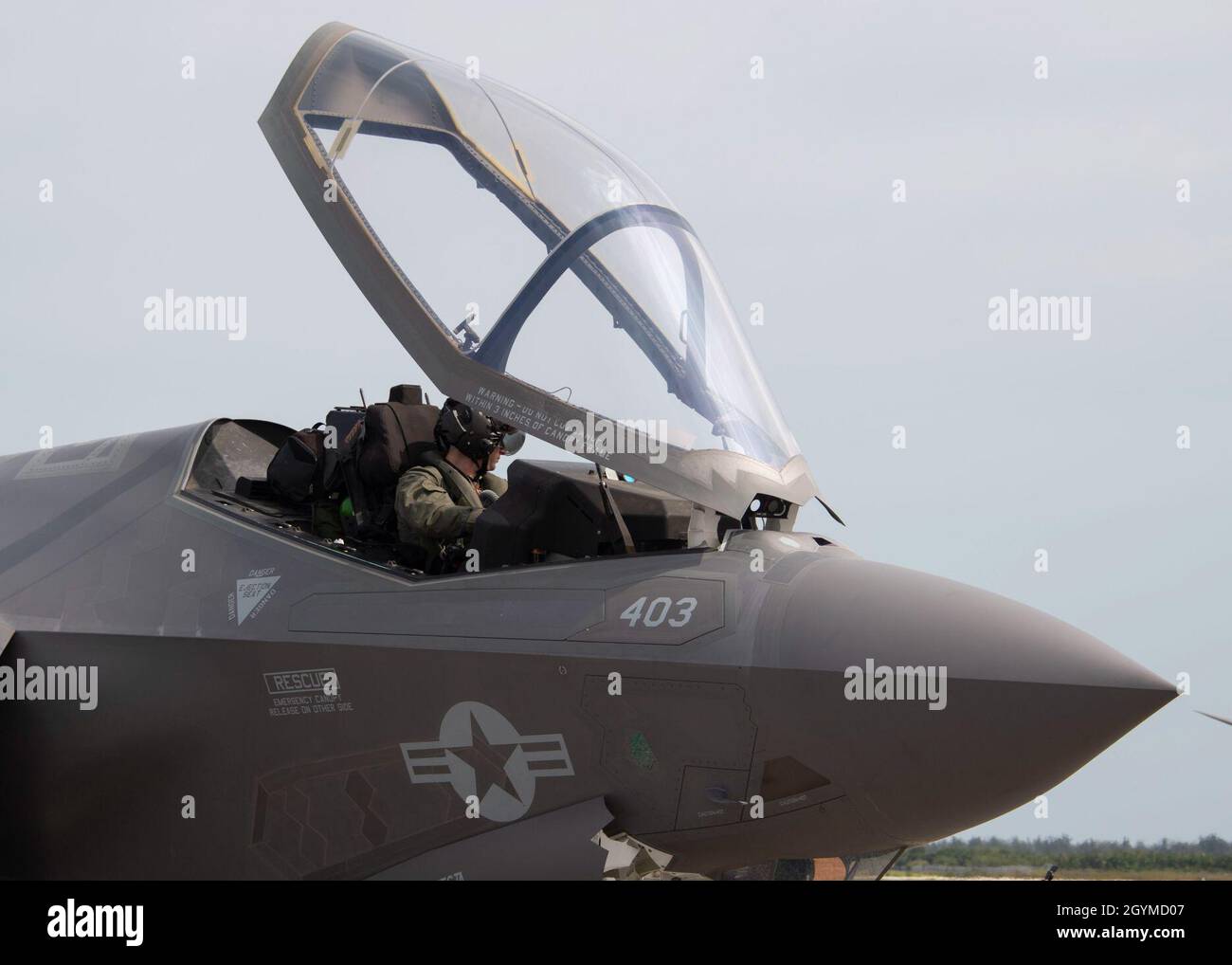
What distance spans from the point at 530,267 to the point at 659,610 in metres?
1.97

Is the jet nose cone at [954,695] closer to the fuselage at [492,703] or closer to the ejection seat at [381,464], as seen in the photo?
the fuselage at [492,703]

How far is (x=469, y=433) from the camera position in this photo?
812 centimetres

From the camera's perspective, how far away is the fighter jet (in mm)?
5887

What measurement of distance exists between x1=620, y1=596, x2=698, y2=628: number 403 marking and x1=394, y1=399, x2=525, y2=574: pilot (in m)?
1.38

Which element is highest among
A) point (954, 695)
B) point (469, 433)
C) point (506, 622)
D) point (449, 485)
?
point (469, 433)

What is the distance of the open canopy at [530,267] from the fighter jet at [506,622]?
2cm

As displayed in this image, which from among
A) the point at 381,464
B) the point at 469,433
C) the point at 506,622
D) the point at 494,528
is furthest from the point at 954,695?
the point at 381,464

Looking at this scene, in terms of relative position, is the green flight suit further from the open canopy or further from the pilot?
the open canopy

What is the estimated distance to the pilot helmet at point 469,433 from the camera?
809 centimetres

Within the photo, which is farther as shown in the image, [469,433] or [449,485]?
[469,433]

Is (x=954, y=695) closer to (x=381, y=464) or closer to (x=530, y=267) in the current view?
(x=530, y=267)

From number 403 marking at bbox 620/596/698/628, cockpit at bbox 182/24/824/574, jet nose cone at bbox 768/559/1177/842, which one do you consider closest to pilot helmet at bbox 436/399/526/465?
cockpit at bbox 182/24/824/574

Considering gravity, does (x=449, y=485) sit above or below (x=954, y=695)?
above

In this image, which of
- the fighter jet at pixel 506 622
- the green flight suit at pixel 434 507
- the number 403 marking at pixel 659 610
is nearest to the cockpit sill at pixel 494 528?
the fighter jet at pixel 506 622
